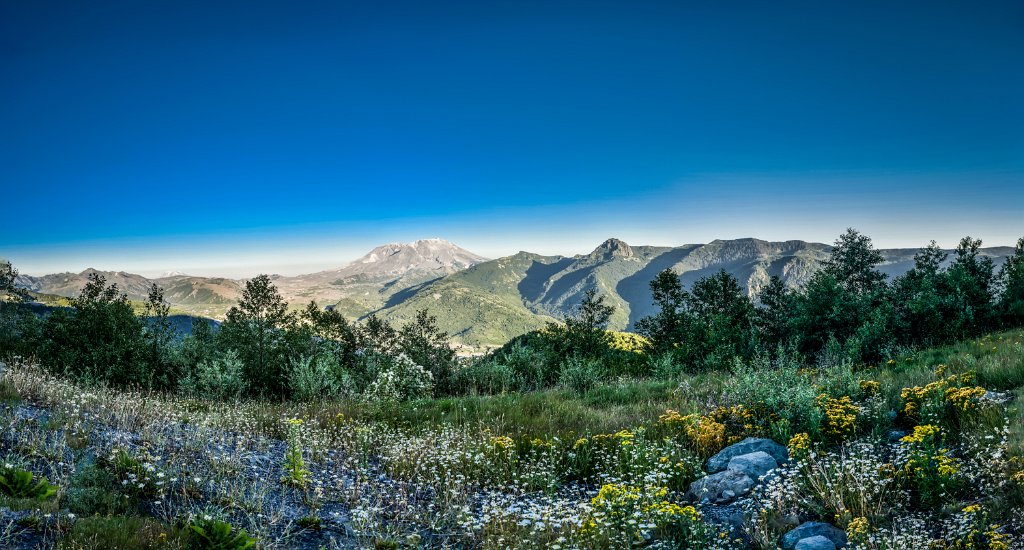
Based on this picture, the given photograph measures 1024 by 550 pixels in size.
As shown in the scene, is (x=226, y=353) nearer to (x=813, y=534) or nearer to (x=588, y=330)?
(x=588, y=330)

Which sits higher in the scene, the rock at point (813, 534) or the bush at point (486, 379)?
the rock at point (813, 534)

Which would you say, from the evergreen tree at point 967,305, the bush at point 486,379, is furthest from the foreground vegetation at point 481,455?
the evergreen tree at point 967,305

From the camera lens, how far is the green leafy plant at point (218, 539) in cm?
447

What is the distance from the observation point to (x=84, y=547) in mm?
4148

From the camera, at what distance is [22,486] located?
16.5 feet

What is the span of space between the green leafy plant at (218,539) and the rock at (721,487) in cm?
566

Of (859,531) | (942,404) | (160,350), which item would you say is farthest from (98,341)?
(942,404)

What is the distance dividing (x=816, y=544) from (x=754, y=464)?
2.09 meters

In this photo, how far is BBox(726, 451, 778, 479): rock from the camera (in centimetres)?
691

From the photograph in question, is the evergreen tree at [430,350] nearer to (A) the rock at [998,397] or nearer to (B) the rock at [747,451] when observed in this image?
(B) the rock at [747,451]

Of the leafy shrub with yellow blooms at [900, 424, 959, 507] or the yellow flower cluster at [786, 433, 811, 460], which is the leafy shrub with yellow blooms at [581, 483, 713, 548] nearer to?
the yellow flower cluster at [786, 433, 811, 460]

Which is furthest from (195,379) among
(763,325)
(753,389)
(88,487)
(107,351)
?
(763,325)

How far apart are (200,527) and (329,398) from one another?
10.6 metres

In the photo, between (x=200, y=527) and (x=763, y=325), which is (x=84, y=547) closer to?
(x=200, y=527)
